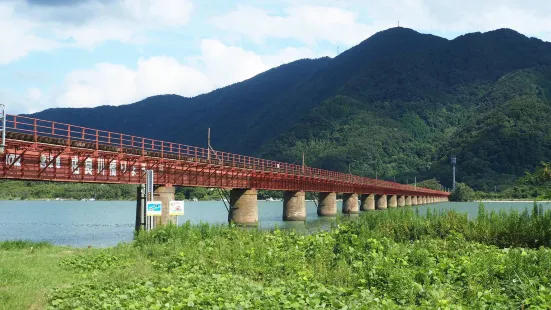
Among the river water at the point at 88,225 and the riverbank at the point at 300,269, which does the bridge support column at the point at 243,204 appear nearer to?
the river water at the point at 88,225

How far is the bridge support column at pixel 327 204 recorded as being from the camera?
101 metres

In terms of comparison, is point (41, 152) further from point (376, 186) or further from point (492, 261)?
point (376, 186)

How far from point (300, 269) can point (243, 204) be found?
4828 centimetres

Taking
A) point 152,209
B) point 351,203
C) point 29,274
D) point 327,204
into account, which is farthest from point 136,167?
point 351,203

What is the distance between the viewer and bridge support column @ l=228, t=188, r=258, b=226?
64938 millimetres

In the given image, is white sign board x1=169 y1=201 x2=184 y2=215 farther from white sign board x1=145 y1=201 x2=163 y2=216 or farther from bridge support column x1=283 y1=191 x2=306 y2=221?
bridge support column x1=283 y1=191 x2=306 y2=221

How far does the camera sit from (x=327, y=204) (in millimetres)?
101875

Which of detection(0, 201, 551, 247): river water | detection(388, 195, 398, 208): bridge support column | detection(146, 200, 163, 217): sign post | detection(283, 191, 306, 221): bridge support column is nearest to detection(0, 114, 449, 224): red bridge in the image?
detection(283, 191, 306, 221): bridge support column

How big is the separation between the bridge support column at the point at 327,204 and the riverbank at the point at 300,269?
75464mm

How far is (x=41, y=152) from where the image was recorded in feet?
Result: 115

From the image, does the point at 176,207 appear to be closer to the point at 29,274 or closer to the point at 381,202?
the point at 29,274

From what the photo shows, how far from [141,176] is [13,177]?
470 inches

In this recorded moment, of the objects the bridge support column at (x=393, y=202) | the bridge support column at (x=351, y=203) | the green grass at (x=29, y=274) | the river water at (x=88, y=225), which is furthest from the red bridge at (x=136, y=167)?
the bridge support column at (x=393, y=202)

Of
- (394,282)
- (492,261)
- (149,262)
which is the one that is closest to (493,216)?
(492,261)
